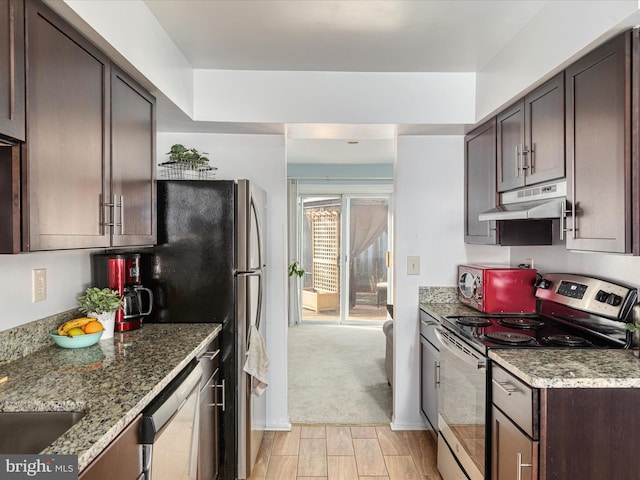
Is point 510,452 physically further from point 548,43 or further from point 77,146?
point 77,146

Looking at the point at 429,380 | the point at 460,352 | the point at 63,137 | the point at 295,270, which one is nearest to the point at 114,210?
the point at 63,137

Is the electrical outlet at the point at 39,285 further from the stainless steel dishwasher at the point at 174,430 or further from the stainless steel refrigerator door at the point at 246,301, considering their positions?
the stainless steel refrigerator door at the point at 246,301

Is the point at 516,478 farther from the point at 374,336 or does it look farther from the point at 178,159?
the point at 374,336

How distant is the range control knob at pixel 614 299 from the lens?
1934 millimetres

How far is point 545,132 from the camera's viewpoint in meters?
2.08

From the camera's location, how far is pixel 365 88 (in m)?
2.77

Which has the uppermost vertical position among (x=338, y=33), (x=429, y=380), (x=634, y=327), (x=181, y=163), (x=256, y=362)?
(x=338, y=33)

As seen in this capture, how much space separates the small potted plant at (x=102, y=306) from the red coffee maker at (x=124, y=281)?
0.47 ft

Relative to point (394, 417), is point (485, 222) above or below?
above

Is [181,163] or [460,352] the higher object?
[181,163]

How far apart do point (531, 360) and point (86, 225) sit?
1753 mm

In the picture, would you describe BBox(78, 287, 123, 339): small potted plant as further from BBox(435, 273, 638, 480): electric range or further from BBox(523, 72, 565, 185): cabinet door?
BBox(523, 72, 565, 185): cabinet door

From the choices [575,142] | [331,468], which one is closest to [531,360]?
[575,142]

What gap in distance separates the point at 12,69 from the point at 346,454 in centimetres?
261
